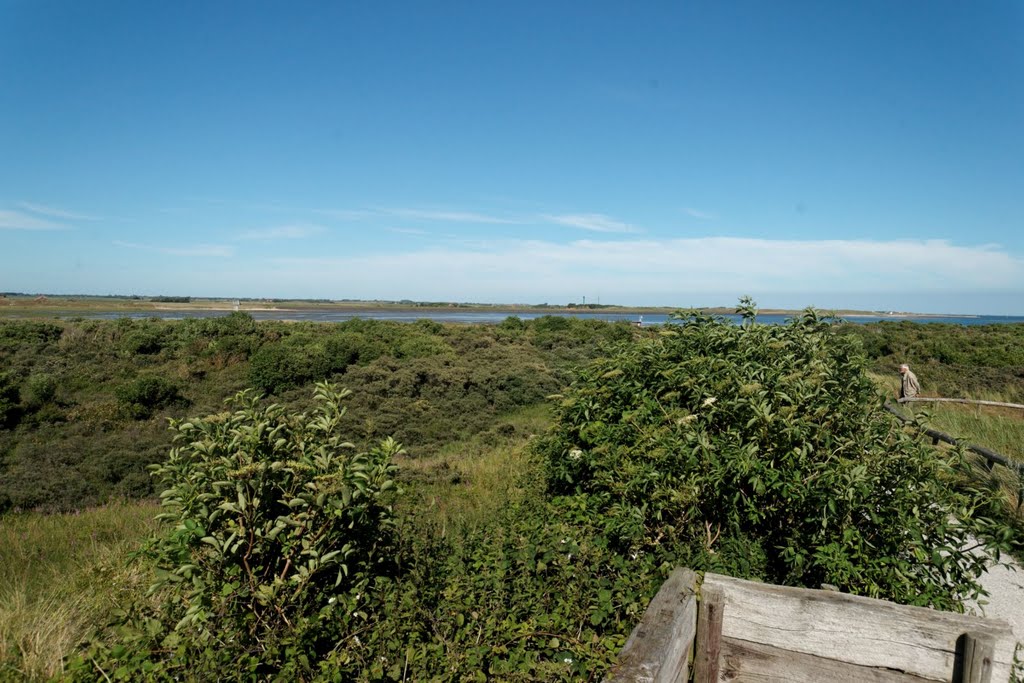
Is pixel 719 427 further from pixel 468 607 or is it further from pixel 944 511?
pixel 468 607

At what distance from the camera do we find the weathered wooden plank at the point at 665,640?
194cm

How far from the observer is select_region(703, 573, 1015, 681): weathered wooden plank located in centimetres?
222

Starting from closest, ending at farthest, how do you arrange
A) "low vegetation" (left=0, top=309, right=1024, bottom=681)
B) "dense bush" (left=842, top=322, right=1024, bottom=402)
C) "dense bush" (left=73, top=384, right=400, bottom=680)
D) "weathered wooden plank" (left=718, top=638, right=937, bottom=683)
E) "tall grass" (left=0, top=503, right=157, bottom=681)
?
"weathered wooden plank" (left=718, top=638, right=937, bottom=683) → "dense bush" (left=73, top=384, right=400, bottom=680) → "low vegetation" (left=0, top=309, right=1024, bottom=681) → "tall grass" (left=0, top=503, right=157, bottom=681) → "dense bush" (left=842, top=322, right=1024, bottom=402)

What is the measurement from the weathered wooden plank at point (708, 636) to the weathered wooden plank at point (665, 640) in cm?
3

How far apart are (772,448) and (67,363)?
28.0m

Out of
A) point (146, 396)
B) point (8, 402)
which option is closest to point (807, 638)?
point (146, 396)

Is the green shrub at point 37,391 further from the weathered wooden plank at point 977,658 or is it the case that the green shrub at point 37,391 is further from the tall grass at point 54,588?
the weathered wooden plank at point 977,658

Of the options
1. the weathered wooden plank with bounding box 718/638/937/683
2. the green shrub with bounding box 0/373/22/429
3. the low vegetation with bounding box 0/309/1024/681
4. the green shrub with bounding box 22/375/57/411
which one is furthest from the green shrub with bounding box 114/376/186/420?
the weathered wooden plank with bounding box 718/638/937/683

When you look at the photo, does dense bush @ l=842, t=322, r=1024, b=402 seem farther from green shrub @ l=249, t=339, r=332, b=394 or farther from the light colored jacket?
green shrub @ l=249, t=339, r=332, b=394

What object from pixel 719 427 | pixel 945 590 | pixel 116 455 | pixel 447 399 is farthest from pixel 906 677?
pixel 447 399

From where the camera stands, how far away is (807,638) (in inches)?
93.8

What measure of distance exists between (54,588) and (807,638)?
5.69 metres

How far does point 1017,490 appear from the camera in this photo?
6.75 m

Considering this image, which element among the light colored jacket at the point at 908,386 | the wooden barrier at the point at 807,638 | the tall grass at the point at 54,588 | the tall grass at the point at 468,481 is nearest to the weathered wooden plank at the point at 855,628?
the wooden barrier at the point at 807,638
